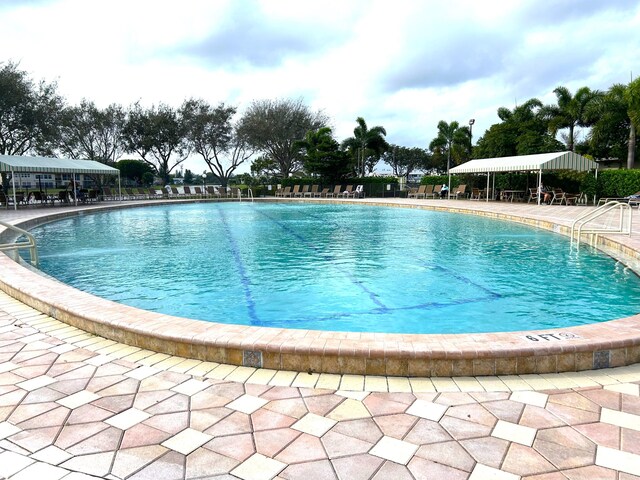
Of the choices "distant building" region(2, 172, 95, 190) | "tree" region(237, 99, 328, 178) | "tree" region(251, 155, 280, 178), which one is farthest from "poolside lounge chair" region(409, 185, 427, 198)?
"distant building" region(2, 172, 95, 190)

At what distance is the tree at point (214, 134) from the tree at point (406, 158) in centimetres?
3307

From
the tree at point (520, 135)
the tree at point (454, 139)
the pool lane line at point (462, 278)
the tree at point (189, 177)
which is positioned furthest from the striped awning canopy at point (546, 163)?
the tree at point (189, 177)

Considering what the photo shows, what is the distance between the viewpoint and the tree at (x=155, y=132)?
36375mm

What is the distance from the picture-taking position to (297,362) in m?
3.11

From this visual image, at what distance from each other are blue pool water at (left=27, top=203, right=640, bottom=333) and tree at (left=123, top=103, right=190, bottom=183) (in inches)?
1038

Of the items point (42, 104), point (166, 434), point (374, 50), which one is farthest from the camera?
point (42, 104)

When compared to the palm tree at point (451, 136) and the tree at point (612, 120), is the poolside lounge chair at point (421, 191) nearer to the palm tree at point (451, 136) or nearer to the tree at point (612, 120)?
the palm tree at point (451, 136)

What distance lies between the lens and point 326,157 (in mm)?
31500

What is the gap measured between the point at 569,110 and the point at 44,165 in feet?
101

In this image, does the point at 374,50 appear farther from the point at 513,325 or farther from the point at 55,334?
the point at 55,334

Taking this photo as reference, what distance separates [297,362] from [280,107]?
36.3 meters

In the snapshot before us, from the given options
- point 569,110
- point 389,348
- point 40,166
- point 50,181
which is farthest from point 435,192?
point 50,181

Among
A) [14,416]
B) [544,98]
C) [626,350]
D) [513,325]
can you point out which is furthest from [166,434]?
[544,98]

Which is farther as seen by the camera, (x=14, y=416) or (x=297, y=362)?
(x=297, y=362)
